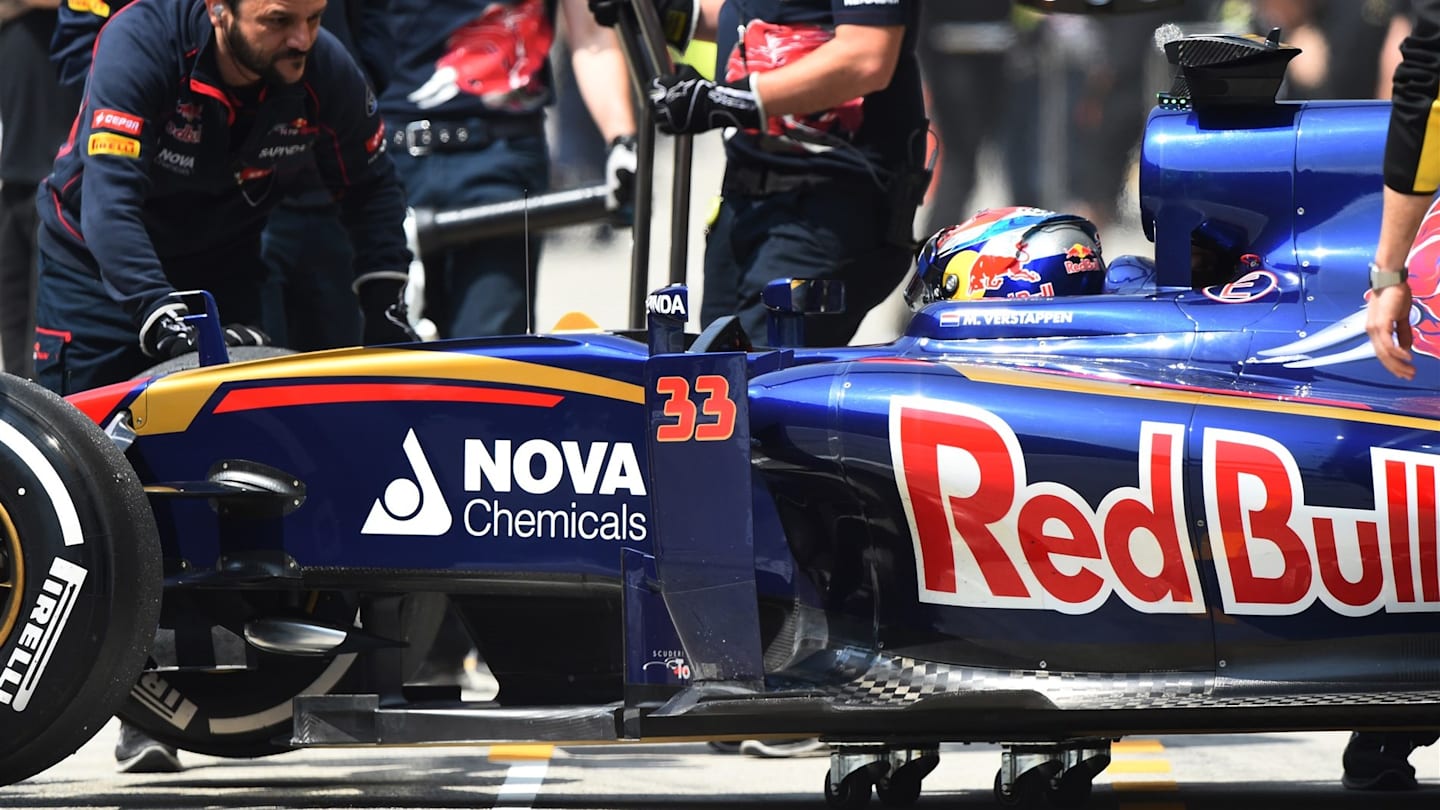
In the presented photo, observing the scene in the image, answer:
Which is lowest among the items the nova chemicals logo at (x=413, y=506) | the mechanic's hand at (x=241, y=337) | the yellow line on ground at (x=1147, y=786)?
the yellow line on ground at (x=1147, y=786)

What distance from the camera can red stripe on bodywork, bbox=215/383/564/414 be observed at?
178 inches

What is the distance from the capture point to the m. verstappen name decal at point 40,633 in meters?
4.38

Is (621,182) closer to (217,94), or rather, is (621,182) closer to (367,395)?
(217,94)

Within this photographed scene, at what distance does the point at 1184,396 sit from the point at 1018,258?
0.82m

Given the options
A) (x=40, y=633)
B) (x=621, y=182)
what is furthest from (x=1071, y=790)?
(x=621, y=182)

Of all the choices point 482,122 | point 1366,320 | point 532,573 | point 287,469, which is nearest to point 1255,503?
point 1366,320

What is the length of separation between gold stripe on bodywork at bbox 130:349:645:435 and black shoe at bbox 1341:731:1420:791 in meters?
1.83

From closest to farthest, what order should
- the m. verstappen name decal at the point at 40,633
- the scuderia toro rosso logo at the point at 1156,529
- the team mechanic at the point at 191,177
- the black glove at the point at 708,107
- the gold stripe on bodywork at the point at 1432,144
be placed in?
the gold stripe on bodywork at the point at 1432,144, the scuderia toro rosso logo at the point at 1156,529, the m. verstappen name decal at the point at 40,633, the team mechanic at the point at 191,177, the black glove at the point at 708,107

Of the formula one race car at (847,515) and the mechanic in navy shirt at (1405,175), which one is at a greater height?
the mechanic in navy shirt at (1405,175)

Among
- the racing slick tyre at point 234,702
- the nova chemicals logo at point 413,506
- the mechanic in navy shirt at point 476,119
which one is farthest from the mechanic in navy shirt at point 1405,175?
the mechanic in navy shirt at point 476,119

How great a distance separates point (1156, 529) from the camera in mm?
→ 4066

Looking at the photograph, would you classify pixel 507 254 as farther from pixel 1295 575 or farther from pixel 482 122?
pixel 1295 575

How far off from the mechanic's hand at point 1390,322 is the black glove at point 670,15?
302 centimetres

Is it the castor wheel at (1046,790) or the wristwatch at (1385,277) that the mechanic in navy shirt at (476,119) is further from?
the wristwatch at (1385,277)
